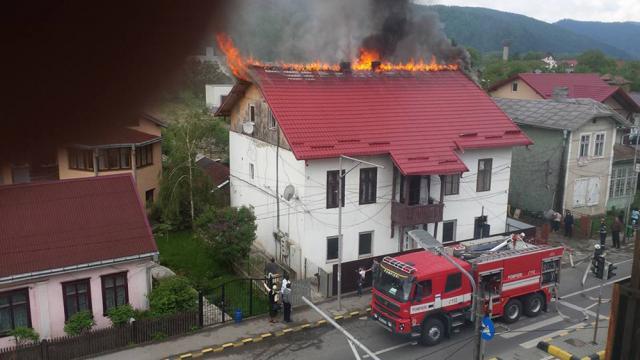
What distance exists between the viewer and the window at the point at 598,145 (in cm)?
3274

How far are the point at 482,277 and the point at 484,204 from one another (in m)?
9.03

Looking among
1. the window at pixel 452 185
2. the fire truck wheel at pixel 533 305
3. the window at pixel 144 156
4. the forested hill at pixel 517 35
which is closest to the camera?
the fire truck wheel at pixel 533 305

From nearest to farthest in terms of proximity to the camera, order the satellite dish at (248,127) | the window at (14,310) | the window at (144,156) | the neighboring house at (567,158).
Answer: the window at (14,310), the satellite dish at (248,127), the window at (144,156), the neighboring house at (567,158)

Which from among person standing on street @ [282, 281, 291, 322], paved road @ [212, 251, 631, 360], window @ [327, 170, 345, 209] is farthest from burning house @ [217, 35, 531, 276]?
paved road @ [212, 251, 631, 360]

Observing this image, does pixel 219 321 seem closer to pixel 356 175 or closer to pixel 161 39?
pixel 356 175

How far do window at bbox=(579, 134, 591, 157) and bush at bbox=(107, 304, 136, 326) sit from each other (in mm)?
26708

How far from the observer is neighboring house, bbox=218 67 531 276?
23.0m

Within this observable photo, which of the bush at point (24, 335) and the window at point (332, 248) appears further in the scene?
the window at point (332, 248)

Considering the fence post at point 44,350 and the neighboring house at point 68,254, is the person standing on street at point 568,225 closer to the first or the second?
the neighboring house at point 68,254

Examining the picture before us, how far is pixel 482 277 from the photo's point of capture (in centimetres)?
1825

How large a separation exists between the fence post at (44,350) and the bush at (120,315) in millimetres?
2037

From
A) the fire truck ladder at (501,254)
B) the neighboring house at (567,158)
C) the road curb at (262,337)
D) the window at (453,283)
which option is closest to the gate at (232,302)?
the road curb at (262,337)

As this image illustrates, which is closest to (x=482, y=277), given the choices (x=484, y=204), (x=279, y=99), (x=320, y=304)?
(x=320, y=304)

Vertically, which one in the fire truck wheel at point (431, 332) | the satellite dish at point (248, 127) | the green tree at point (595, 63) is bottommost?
the fire truck wheel at point (431, 332)
